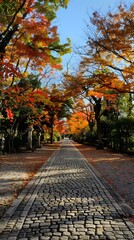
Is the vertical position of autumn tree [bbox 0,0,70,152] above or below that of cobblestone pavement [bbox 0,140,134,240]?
above

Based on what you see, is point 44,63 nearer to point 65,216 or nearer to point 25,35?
point 25,35

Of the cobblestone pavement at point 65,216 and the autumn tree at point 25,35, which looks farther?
the autumn tree at point 25,35

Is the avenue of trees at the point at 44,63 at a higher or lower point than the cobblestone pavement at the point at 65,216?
higher

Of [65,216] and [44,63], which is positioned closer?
[65,216]

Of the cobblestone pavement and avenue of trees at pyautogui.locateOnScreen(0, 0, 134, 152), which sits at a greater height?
avenue of trees at pyautogui.locateOnScreen(0, 0, 134, 152)

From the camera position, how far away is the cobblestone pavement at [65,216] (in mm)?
4348

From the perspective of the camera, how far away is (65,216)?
5258mm

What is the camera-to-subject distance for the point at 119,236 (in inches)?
166

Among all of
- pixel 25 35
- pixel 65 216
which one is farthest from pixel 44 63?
pixel 65 216

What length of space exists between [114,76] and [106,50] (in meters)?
3.04

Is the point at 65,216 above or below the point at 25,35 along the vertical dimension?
below

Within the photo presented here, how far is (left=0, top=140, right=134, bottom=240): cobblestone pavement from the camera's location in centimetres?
435

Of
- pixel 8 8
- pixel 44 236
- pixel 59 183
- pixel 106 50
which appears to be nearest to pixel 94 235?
pixel 44 236

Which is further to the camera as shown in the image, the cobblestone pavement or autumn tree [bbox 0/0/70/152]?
autumn tree [bbox 0/0/70/152]
